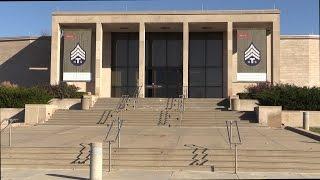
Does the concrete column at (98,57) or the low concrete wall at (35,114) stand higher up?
the concrete column at (98,57)

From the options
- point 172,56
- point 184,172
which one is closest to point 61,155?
point 184,172

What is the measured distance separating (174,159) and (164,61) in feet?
103

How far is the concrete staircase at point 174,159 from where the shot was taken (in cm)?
1461

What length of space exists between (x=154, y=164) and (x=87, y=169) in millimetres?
1934

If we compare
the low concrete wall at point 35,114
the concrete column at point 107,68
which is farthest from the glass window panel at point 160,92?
the low concrete wall at point 35,114

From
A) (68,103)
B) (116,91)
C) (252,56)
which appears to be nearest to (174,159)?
(68,103)

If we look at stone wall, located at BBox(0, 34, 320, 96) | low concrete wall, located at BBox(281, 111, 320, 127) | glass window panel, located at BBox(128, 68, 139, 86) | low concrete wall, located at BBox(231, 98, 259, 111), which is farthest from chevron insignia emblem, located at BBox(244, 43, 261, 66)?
low concrete wall, located at BBox(281, 111, 320, 127)

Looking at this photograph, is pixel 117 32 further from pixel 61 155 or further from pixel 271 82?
pixel 61 155

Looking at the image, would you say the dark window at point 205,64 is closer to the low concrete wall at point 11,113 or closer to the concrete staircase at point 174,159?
the low concrete wall at point 11,113

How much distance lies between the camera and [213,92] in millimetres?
45594

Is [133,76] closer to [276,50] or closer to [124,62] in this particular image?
[124,62]

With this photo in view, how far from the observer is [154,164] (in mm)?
14852

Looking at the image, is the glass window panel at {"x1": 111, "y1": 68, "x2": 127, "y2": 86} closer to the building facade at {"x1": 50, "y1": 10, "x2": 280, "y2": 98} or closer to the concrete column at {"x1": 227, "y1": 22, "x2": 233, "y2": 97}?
the building facade at {"x1": 50, "y1": 10, "x2": 280, "y2": 98}

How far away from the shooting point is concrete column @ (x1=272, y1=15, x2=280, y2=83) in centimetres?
4084
